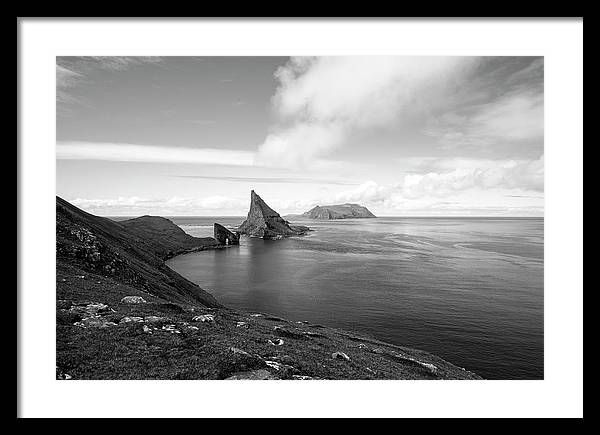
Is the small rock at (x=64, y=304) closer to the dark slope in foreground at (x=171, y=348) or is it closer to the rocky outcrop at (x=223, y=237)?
the dark slope in foreground at (x=171, y=348)

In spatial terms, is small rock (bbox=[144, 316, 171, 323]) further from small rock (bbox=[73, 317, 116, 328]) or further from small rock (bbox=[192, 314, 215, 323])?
small rock (bbox=[192, 314, 215, 323])

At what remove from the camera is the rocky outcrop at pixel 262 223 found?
17302 cm

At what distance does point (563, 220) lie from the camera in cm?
1200

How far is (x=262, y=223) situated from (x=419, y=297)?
135 m

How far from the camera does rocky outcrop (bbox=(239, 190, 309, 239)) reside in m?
173

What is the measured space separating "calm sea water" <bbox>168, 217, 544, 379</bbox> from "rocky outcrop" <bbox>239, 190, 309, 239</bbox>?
79.5 meters

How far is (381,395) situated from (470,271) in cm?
6902

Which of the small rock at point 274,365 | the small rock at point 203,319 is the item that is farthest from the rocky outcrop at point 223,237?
the small rock at point 274,365

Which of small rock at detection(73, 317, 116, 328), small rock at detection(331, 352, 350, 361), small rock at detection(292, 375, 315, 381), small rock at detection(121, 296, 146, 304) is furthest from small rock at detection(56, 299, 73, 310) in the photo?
small rock at detection(331, 352, 350, 361)

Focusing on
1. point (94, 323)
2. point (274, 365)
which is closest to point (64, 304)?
point (94, 323)

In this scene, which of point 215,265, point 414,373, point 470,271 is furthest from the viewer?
point 215,265

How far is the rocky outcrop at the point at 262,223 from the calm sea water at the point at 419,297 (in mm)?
79548
